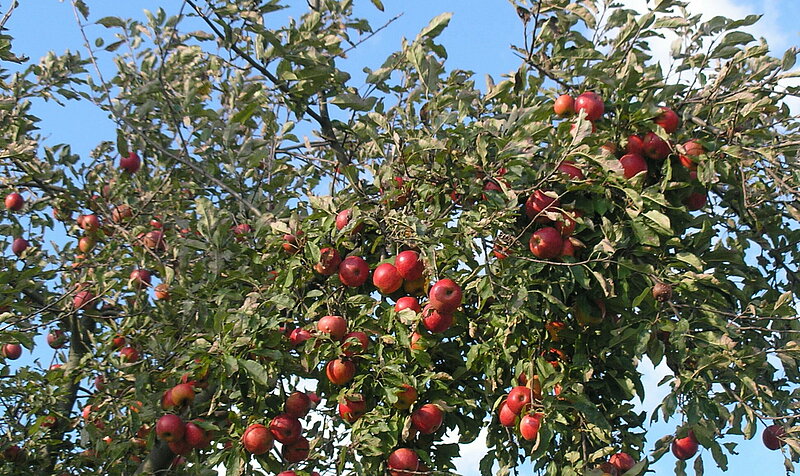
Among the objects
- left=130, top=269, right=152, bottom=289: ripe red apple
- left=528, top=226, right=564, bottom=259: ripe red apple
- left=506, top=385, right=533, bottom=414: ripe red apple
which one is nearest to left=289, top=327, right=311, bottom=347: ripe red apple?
left=506, top=385, right=533, bottom=414: ripe red apple

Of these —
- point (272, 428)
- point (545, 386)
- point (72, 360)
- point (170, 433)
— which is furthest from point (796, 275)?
point (72, 360)

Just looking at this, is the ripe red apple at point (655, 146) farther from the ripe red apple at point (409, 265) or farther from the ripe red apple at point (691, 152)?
the ripe red apple at point (409, 265)

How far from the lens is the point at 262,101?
351cm

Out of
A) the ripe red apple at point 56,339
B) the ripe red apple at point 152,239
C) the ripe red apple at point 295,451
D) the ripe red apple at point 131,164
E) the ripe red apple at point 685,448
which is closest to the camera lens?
the ripe red apple at point 295,451

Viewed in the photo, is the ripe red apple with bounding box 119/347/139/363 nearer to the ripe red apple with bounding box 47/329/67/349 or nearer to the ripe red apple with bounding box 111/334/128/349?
the ripe red apple with bounding box 111/334/128/349

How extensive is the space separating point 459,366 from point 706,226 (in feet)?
3.62

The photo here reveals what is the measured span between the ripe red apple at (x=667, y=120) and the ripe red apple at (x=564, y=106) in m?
0.33

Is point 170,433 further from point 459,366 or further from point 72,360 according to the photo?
point 72,360

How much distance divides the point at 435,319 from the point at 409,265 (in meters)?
0.23

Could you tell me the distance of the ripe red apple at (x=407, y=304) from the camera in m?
2.96

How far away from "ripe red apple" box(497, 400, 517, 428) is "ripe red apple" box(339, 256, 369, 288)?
0.74 m

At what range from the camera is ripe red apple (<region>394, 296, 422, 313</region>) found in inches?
116

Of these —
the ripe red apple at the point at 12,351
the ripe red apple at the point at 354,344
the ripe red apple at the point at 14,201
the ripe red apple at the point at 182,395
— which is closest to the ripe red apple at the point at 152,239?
the ripe red apple at the point at 14,201

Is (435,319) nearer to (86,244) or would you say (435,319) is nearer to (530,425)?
(530,425)
